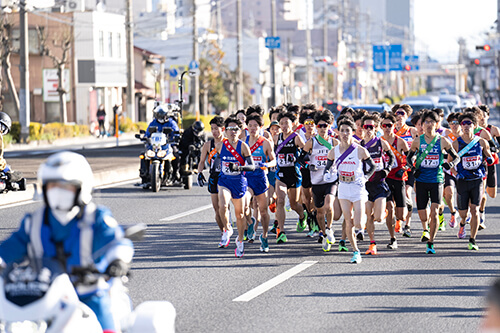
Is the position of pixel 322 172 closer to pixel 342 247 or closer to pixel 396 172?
pixel 342 247

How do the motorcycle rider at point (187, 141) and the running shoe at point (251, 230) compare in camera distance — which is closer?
the running shoe at point (251, 230)

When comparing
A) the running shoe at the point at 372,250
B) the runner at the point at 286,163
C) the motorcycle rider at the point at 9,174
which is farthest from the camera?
the motorcycle rider at the point at 9,174

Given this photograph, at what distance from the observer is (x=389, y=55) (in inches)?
3912

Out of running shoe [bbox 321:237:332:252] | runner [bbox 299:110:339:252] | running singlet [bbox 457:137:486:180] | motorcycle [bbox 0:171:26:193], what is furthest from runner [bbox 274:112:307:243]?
motorcycle [bbox 0:171:26:193]

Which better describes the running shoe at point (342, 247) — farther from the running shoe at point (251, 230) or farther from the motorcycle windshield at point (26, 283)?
the motorcycle windshield at point (26, 283)

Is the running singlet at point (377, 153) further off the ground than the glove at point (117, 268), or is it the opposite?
the running singlet at point (377, 153)

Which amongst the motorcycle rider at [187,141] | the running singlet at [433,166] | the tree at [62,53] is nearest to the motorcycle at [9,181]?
the motorcycle rider at [187,141]

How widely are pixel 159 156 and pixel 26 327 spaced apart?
16353mm

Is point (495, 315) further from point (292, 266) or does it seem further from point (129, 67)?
point (129, 67)

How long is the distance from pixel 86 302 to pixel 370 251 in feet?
26.0

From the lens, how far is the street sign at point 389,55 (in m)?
98.6

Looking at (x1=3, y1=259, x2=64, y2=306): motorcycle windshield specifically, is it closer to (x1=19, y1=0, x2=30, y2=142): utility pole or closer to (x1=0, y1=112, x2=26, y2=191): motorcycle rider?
(x1=0, y1=112, x2=26, y2=191): motorcycle rider

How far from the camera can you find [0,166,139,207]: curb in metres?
19.6

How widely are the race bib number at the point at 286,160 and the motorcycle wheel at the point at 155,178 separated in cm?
772
